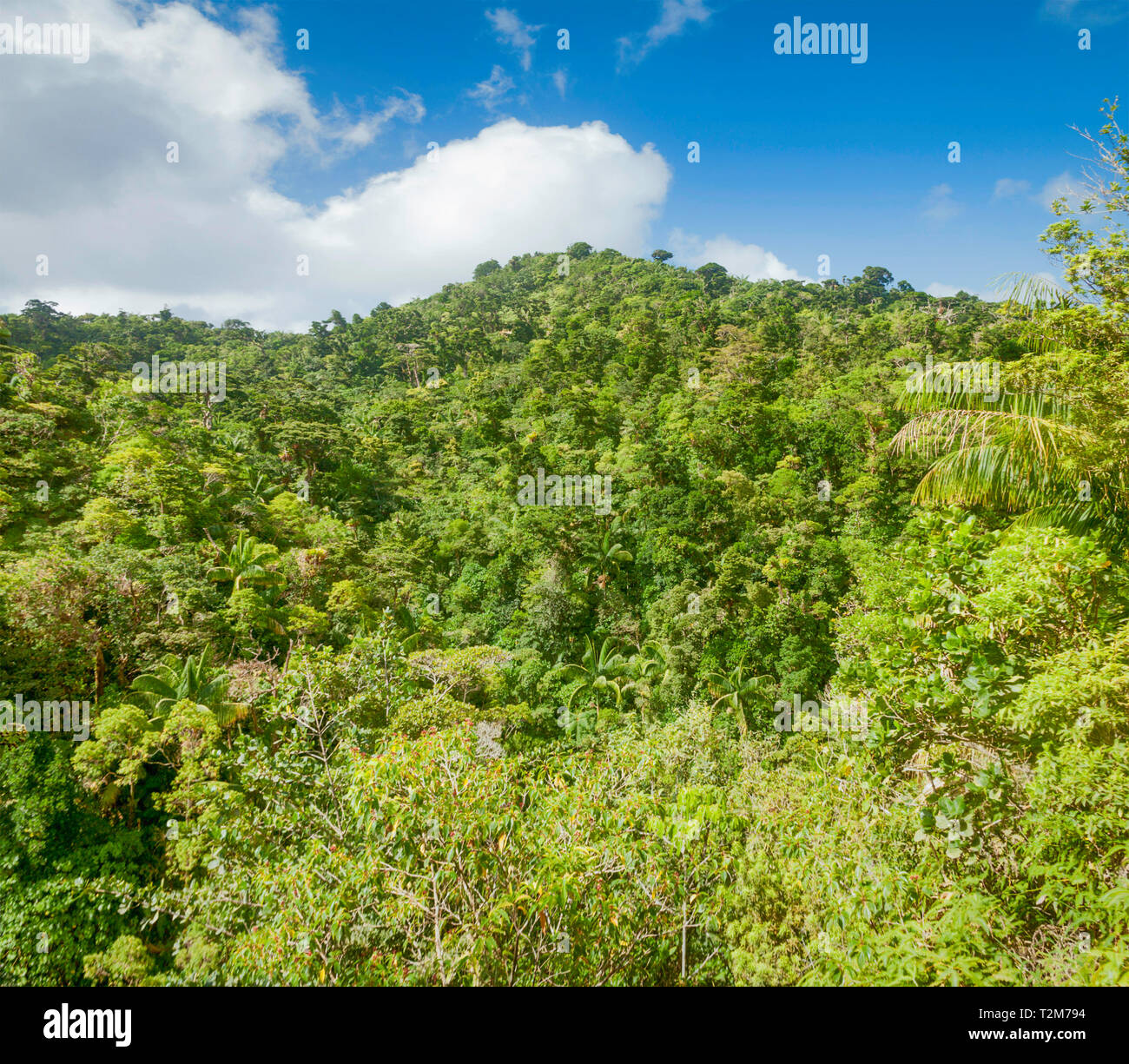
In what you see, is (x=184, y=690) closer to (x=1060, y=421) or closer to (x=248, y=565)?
(x=248, y=565)

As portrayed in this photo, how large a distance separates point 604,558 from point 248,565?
38.8 ft

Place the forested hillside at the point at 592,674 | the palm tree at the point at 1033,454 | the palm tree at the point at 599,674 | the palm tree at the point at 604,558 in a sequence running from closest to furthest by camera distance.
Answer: the forested hillside at the point at 592,674
the palm tree at the point at 1033,454
the palm tree at the point at 599,674
the palm tree at the point at 604,558

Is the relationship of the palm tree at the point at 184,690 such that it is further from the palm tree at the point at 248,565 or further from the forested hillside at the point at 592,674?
the palm tree at the point at 248,565

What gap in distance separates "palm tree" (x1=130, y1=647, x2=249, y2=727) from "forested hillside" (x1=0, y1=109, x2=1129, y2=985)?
9cm

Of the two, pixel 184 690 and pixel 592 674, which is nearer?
pixel 184 690

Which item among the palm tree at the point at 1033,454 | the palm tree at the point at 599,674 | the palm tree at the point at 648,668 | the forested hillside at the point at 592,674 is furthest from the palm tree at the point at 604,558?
the palm tree at the point at 1033,454

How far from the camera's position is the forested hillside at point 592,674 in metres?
3.73

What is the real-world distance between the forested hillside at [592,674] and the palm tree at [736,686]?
205 mm

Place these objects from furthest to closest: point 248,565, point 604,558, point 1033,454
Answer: point 604,558 < point 248,565 < point 1033,454

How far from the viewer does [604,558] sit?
21.5 metres

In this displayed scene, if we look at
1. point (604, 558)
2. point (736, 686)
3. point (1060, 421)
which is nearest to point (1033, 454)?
point (1060, 421)

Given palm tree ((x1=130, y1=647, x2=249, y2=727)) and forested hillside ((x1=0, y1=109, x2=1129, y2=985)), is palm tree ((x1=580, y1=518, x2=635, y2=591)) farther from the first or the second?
palm tree ((x1=130, y1=647, x2=249, y2=727))
